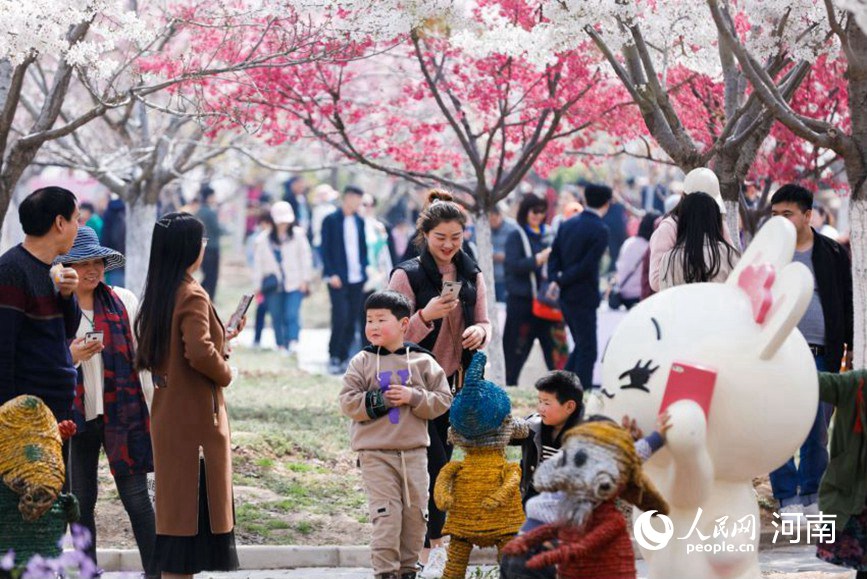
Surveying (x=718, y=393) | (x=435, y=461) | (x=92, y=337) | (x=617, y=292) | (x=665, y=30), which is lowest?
(x=435, y=461)

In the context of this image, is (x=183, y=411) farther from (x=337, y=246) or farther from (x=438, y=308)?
(x=337, y=246)

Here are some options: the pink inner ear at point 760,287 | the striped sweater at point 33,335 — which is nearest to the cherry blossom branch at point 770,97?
the pink inner ear at point 760,287

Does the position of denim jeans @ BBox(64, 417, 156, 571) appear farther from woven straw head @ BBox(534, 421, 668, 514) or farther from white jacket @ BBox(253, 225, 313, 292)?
white jacket @ BBox(253, 225, 313, 292)

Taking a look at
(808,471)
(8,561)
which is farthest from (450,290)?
(8,561)

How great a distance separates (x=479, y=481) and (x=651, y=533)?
836mm

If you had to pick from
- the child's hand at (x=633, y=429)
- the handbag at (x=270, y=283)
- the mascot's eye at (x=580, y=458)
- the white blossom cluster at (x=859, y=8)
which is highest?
the white blossom cluster at (x=859, y=8)

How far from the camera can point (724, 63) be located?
9992 millimetres

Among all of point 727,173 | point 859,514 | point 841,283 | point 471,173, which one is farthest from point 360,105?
point 859,514

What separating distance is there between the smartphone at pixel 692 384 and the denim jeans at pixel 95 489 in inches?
114

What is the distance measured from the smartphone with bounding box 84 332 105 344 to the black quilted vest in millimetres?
1677

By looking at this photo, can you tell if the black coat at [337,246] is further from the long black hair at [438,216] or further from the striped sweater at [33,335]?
the striped sweater at [33,335]

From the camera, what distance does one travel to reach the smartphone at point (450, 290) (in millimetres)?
7719

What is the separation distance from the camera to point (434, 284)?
803 centimetres

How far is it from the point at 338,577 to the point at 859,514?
10.5 ft
